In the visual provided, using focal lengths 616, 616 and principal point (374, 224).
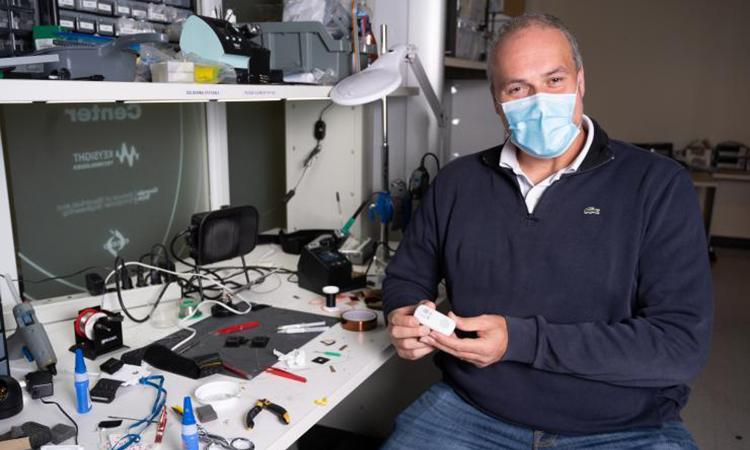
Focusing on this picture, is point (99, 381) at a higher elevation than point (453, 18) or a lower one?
lower

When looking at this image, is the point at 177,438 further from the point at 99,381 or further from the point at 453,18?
the point at 453,18

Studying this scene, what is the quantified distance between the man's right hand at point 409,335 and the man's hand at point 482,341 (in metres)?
0.06

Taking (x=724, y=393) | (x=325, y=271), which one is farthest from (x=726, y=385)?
(x=325, y=271)

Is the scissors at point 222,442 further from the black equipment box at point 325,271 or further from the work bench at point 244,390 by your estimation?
the black equipment box at point 325,271

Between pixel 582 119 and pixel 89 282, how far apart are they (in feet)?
4.16

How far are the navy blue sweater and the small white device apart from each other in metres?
0.12

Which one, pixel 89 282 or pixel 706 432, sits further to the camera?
pixel 706 432

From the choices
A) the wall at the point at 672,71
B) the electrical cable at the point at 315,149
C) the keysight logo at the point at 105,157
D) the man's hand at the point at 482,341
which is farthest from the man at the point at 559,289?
the wall at the point at 672,71

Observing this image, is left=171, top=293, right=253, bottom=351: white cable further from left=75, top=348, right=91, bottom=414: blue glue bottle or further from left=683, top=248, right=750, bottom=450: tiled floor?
left=683, top=248, right=750, bottom=450: tiled floor

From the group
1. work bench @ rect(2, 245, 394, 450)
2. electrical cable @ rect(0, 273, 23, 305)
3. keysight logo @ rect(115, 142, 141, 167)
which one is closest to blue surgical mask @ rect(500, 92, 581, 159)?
work bench @ rect(2, 245, 394, 450)

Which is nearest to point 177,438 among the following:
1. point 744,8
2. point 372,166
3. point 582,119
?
point 582,119

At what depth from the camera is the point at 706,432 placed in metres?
2.41

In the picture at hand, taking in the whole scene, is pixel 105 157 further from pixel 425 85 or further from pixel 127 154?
pixel 425 85

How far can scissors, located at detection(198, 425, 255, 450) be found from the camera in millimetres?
968
